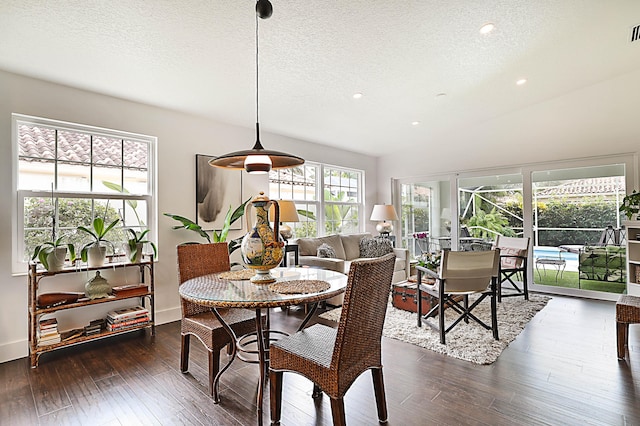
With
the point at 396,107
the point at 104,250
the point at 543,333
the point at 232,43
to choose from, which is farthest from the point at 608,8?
the point at 104,250

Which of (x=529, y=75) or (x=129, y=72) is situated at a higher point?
(x=529, y=75)

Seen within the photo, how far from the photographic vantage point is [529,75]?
13.2 feet

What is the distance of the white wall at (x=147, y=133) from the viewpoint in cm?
287

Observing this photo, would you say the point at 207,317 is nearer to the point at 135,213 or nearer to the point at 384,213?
the point at 135,213

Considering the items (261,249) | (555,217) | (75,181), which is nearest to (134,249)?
(75,181)

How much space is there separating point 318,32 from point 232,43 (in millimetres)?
722

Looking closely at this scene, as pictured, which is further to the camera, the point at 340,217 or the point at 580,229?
the point at 340,217

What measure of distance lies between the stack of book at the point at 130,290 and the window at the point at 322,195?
7.50 feet

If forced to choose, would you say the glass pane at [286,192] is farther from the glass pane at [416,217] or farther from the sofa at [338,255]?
the glass pane at [416,217]

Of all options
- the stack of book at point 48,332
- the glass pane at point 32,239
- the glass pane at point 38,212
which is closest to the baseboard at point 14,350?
the stack of book at point 48,332

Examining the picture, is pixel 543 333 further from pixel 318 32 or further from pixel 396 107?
pixel 318 32

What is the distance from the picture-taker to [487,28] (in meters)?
2.90

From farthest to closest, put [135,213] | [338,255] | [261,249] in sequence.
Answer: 1. [338,255]
2. [135,213]
3. [261,249]

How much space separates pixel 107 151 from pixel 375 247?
4.06 m
